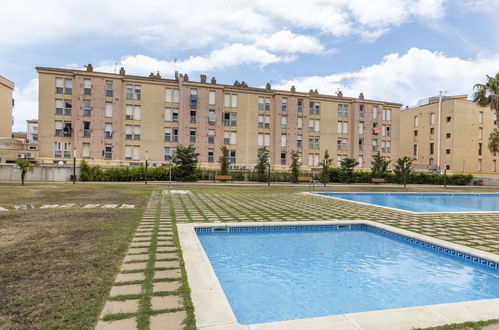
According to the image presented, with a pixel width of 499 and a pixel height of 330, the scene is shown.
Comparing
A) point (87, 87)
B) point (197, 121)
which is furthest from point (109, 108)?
point (197, 121)

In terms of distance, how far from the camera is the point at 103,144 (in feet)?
136

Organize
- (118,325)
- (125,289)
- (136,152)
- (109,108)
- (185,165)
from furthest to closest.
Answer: (136,152) < (109,108) < (185,165) < (125,289) < (118,325)

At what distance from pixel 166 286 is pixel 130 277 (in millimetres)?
776

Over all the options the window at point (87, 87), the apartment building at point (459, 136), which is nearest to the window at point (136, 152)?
the window at point (87, 87)

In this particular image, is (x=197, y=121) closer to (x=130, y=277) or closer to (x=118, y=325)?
(x=130, y=277)

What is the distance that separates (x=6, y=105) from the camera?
2044 inches

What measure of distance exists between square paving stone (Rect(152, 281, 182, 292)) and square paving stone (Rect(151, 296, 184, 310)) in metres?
0.29

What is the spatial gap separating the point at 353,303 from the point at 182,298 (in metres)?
3.20

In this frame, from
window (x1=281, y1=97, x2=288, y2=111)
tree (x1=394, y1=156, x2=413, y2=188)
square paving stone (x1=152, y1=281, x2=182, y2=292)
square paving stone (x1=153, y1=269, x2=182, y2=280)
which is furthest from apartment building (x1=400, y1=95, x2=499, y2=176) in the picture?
square paving stone (x1=152, y1=281, x2=182, y2=292)

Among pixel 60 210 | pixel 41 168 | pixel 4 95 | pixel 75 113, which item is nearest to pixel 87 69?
pixel 75 113

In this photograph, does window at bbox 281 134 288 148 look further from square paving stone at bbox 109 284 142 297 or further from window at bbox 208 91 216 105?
square paving stone at bbox 109 284 142 297

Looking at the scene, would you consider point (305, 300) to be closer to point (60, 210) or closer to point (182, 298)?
point (182, 298)

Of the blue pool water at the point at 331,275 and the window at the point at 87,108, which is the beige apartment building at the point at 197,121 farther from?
the blue pool water at the point at 331,275

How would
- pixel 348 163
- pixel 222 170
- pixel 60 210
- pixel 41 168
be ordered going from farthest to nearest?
pixel 348 163 → pixel 222 170 → pixel 41 168 → pixel 60 210
